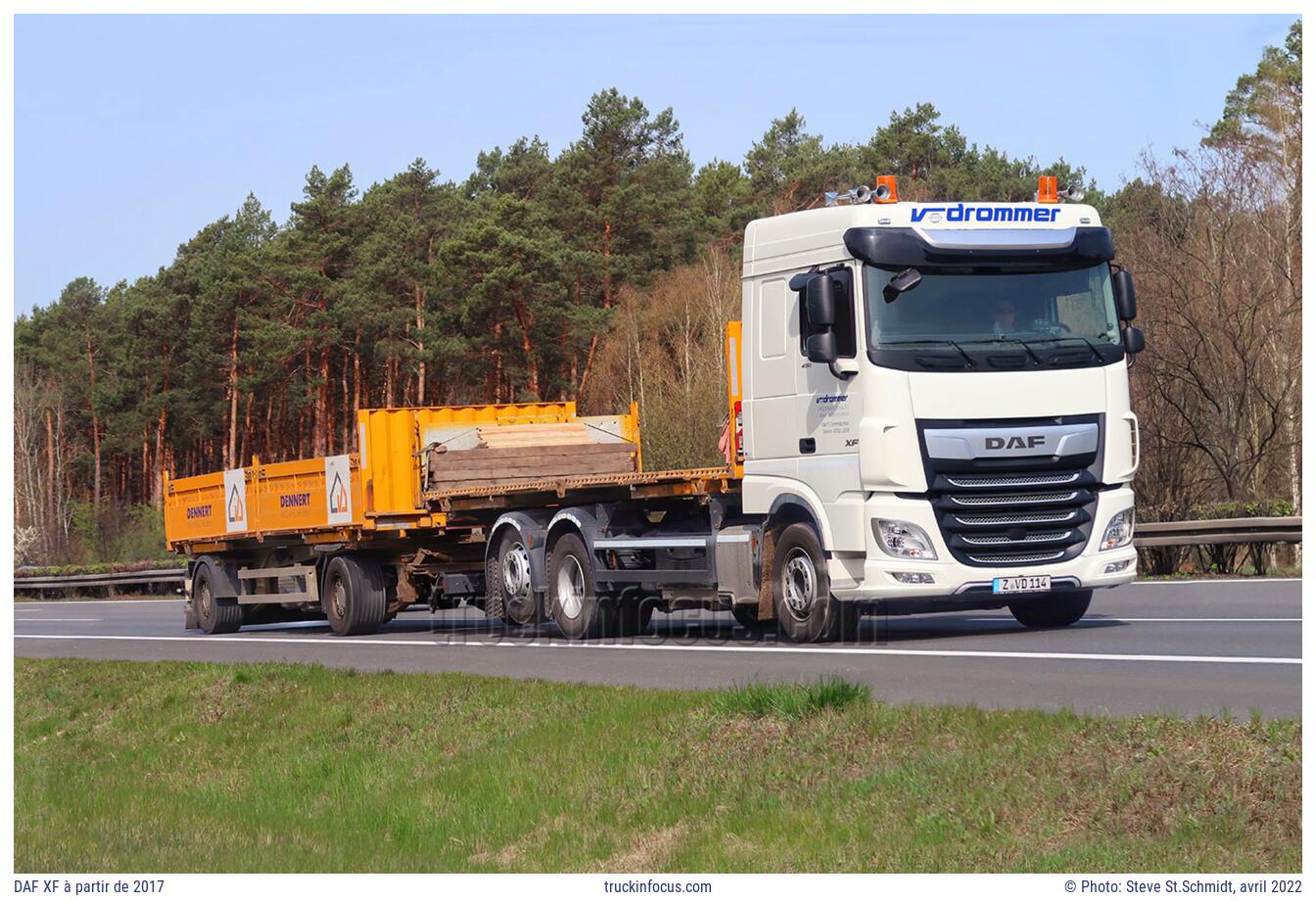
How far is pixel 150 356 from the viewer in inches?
3366

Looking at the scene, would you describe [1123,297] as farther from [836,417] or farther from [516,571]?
[516,571]

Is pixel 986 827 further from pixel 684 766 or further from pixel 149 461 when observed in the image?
pixel 149 461

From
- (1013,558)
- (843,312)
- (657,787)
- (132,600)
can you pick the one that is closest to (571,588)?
(843,312)

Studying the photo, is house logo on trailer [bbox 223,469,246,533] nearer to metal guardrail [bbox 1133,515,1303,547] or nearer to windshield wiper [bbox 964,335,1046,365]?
metal guardrail [bbox 1133,515,1303,547]

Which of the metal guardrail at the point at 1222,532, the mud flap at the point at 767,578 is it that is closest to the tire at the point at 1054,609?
the mud flap at the point at 767,578

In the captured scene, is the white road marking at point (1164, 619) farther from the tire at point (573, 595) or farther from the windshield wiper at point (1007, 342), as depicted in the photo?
the tire at point (573, 595)

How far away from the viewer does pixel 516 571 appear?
18.7 meters

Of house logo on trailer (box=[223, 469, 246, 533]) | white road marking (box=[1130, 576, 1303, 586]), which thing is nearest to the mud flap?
white road marking (box=[1130, 576, 1303, 586])

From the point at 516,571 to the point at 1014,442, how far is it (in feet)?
20.5

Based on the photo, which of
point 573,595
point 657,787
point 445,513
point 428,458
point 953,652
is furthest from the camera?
point 445,513

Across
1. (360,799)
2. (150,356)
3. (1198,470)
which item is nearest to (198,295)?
(150,356)

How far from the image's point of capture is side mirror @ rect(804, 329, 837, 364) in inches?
560

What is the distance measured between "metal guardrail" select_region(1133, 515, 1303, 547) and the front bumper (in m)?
8.70

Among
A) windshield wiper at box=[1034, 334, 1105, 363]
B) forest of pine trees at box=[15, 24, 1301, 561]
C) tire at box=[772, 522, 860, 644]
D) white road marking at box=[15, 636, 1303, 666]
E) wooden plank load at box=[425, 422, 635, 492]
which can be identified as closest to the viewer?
white road marking at box=[15, 636, 1303, 666]
